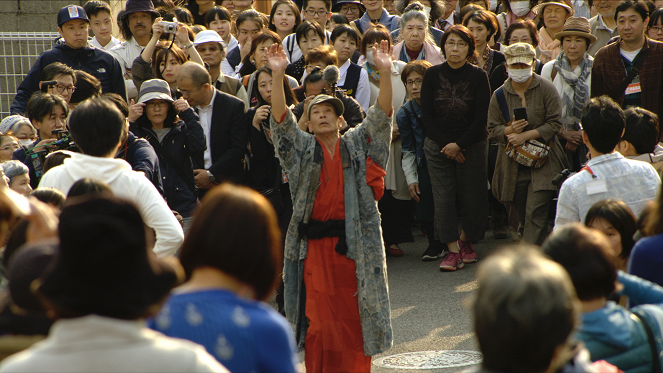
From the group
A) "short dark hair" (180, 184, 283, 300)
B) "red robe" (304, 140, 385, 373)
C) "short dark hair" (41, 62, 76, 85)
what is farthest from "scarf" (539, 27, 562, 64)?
"short dark hair" (180, 184, 283, 300)

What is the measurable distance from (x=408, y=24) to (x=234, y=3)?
3790mm

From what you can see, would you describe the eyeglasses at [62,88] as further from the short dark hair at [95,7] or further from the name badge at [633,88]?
the name badge at [633,88]

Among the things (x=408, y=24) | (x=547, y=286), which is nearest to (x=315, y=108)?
(x=547, y=286)

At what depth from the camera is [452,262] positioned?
7227 millimetres

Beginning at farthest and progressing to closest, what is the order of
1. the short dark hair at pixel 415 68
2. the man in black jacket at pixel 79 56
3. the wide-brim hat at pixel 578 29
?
the short dark hair at pixel 415 68 → the wide-brim hat at pixel 578 29 → the man in black jacket at pixel 79 56

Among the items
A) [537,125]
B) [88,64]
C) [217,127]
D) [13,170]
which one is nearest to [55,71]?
[88,64]

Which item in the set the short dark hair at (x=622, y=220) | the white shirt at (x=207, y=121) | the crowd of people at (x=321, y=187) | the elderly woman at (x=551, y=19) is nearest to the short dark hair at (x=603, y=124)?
the crowd of people at (x=321, y=187)

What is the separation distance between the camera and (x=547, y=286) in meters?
1.64

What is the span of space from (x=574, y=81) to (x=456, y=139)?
1384 mm

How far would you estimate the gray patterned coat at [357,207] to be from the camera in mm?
4586

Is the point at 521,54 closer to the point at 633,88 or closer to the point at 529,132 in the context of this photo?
the point at 529,132

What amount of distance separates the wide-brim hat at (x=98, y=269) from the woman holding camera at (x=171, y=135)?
4.21 meters

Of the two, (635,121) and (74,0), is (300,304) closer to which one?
(635,121)

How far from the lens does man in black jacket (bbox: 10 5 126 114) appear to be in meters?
6.94
